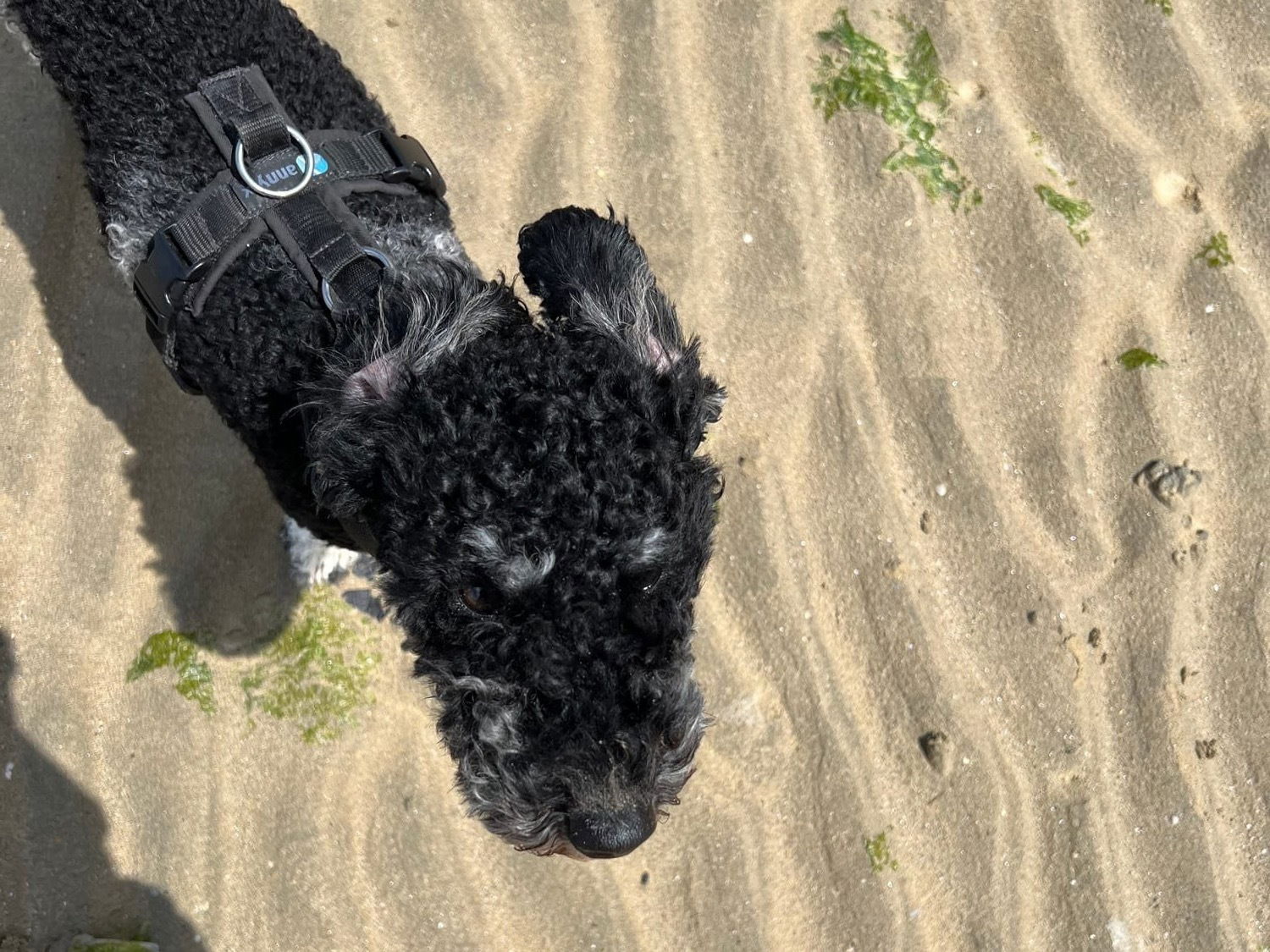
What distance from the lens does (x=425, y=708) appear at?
3477mm

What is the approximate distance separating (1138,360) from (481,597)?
2.89 m

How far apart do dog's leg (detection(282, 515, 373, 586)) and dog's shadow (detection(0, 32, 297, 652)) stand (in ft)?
0.20

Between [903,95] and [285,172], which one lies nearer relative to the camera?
[285,172]

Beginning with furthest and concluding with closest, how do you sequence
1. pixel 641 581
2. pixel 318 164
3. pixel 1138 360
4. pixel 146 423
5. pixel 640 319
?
pixel 1138 360, pixel 146 423, pixel 318 164, pixel 640 319, pixel 641 581

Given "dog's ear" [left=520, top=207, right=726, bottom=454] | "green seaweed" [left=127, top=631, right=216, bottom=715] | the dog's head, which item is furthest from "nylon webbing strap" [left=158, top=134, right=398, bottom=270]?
"green seaweed" [left=127, top=631, right=216, bottom=715]

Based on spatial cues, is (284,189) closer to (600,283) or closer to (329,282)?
(329,282)

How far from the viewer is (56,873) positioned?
331cm

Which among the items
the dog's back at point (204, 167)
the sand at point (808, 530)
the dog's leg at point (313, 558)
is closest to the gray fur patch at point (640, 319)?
the dog's back at point (204, 167)

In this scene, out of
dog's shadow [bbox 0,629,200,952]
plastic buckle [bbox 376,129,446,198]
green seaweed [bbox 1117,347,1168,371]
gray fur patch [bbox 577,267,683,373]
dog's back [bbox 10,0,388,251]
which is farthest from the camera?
A: green seaweed [bbox 1117,347,1168,371]

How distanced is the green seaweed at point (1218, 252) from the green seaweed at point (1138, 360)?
0.47 metres

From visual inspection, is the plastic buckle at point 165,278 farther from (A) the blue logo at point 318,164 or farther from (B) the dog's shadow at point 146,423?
(B) the dog's shadow at point 146,423

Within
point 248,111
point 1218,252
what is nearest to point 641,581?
point 248,111

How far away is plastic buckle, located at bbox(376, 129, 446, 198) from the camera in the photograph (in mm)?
2740

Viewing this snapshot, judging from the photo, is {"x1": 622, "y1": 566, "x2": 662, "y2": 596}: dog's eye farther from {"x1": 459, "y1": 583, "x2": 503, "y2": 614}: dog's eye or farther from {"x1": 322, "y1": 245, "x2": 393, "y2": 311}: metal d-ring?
{"x1": 322, "y1": 245, "x2": 393, "y2": 311}: metal d-ring
